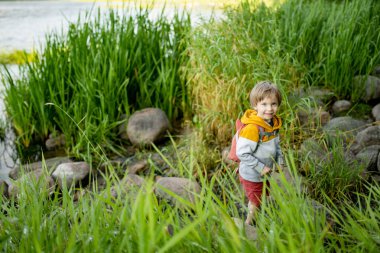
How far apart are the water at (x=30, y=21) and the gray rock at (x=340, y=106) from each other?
123cm

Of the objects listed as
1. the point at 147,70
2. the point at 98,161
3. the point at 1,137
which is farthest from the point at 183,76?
the point at 1,137

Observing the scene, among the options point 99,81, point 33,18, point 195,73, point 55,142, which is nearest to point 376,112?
point 195,73

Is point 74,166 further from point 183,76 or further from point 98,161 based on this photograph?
point 183,76

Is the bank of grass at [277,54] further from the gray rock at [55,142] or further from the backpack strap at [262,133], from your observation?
the gray rock at [55,142]

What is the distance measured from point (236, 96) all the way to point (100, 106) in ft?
3.91

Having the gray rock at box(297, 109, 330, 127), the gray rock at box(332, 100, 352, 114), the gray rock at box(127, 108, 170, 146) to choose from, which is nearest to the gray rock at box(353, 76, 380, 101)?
the gray rock at box(332, 100, 352, 114)

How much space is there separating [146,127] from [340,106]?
5.04 ft

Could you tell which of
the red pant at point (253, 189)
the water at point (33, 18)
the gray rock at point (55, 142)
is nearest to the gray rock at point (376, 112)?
the red pant at point (253, 189)

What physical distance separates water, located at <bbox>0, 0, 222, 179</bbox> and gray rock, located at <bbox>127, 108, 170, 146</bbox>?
87 centimetres

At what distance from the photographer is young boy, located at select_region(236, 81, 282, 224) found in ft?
7.74

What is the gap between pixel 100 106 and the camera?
3.95 m

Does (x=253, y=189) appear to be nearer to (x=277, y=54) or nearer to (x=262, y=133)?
(x=262, y=133)

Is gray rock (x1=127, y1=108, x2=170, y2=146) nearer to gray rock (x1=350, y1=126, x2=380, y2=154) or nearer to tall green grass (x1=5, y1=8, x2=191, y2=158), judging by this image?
tall green grass (x1=5, y1=8, x2=191, y2=158)

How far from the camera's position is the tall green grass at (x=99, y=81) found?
12.8 feet
